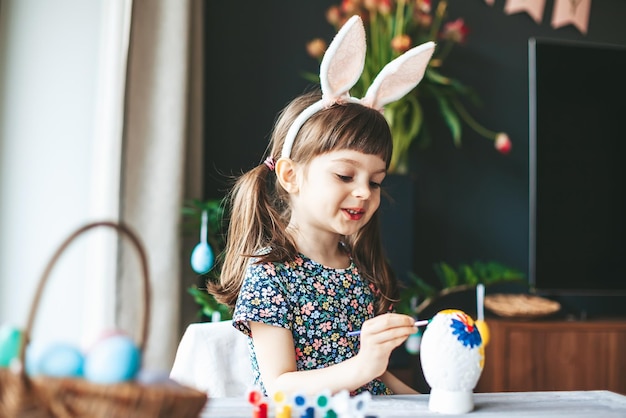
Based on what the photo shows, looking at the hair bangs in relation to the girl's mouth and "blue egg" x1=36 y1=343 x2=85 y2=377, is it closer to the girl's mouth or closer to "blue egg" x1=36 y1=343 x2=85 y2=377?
the girl's mouth

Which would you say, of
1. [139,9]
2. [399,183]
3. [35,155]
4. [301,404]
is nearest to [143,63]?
[139,9]

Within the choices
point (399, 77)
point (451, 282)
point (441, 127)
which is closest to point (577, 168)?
point (441, 127)

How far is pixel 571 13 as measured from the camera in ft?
10.6

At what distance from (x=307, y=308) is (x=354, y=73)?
0.50m

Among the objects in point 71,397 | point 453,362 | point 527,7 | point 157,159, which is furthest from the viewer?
point 527,7

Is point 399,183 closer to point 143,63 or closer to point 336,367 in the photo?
point 143,63

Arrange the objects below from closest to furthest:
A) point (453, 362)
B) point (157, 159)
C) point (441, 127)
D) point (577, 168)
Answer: point (453, 362) < point (157, 159) < point (577, 168) < point (441, 127)

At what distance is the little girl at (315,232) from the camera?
4.26ft

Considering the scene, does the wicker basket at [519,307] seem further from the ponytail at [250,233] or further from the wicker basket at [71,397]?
the wicker basket at [71,397]

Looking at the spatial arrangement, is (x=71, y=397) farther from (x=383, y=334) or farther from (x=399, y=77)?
(x=399, y=77)

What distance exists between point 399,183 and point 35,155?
1.33 metres

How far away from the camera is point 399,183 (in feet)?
8.57

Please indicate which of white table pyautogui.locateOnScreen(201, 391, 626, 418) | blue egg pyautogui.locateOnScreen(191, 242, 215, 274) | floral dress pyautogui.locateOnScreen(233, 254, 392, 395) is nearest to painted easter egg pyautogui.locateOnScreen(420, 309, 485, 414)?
white table pyautogui.locateOnScreen(201, 391, 626, 418)

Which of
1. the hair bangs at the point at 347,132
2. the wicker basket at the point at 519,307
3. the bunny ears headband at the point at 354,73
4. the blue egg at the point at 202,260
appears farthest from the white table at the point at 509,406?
the wicker basket at the point at 519,307
